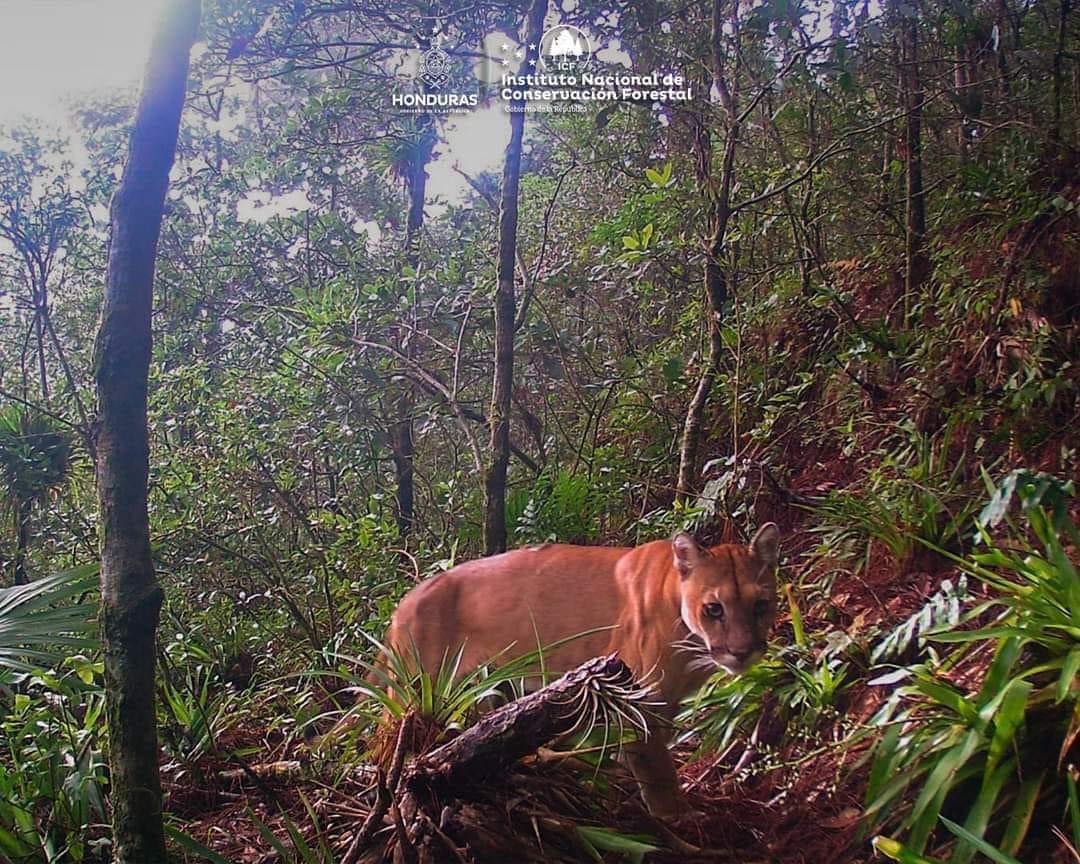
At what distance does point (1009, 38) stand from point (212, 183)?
700 cm

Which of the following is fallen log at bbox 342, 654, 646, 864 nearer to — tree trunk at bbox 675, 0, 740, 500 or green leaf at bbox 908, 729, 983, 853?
green leaf at bbox 908, 729, 983, 853

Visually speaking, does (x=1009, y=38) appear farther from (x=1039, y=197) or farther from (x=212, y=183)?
(x=212, y=183)

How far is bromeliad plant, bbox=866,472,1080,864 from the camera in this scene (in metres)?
2.46

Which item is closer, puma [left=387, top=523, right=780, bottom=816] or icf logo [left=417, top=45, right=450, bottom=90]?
puma [left=387, top=523, right=780, bottom=816]

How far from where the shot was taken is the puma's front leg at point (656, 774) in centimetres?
288

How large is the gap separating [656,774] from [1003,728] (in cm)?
108

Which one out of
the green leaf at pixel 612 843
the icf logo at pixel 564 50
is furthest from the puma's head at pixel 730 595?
the icf logo at pixel 564 50

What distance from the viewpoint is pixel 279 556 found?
6746mm

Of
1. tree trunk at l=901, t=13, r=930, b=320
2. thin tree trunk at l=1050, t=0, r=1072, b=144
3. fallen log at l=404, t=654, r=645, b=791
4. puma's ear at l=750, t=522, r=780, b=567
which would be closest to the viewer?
fallen log at l=404, t=654, r=645, b=791

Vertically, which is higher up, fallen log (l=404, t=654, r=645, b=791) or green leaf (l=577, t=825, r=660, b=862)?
fallen log (l=404, t=654, r=645, b=791)

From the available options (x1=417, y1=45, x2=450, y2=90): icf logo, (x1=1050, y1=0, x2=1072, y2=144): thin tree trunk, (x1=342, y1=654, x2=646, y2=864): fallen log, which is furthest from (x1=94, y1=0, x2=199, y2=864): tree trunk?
(x1=1050, y1=0, x2=1072, y2=144): thin tree trunk

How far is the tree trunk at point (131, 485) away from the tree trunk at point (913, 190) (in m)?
5.17

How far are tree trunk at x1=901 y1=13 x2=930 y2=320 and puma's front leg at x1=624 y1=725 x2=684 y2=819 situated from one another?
14.0 feet

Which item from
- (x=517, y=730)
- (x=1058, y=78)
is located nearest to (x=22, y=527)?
(x=517, y=730)
